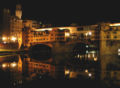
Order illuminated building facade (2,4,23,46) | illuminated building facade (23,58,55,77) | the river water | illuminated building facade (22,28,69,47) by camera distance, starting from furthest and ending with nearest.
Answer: illuminated building facade (2,4,23,46)
illuminated building facade (22,28,69,47)
illuminated building facade (23,58,55,77)
the river water

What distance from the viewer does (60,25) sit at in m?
48.9

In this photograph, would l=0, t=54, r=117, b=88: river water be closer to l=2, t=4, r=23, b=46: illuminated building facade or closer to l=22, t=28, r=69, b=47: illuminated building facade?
l=22, t=28, r=69, b=47: illuminated building facade

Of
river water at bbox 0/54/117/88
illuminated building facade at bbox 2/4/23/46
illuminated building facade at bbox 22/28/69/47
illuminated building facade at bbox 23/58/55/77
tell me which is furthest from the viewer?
illuminated building facade at bbox 2/4/23/46

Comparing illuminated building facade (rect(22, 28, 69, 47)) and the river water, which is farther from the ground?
illuminated building facade (rect(22, 28, 69, 47))

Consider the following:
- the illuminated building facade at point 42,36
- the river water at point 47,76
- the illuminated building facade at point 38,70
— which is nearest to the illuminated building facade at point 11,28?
the illuminated building facade at point 42,36

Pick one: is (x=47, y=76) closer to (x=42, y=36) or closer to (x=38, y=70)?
(x=38, y=70)

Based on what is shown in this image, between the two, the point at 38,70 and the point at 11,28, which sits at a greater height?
the point at 11,28

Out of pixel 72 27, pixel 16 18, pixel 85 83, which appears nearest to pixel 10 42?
pixel 16 18

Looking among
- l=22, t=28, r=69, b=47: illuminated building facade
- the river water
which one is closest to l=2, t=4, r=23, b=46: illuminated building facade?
l=22, t=28, r=69, b=47: illuminated building facade

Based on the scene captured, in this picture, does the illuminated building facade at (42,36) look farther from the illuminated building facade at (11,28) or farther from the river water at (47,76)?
the river water at (47,76)

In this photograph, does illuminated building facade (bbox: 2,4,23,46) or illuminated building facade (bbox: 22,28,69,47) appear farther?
illuminated building facade (bbox: 2,4,23,46)

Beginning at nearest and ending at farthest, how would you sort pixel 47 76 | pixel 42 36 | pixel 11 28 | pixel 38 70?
pixel 47 76 < pixel 38 70 < pixel 42 36 < pixel 11 28

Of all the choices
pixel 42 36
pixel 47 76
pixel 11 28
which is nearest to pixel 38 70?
pixel 47 76

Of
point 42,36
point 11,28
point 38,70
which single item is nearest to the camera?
point 38,70
